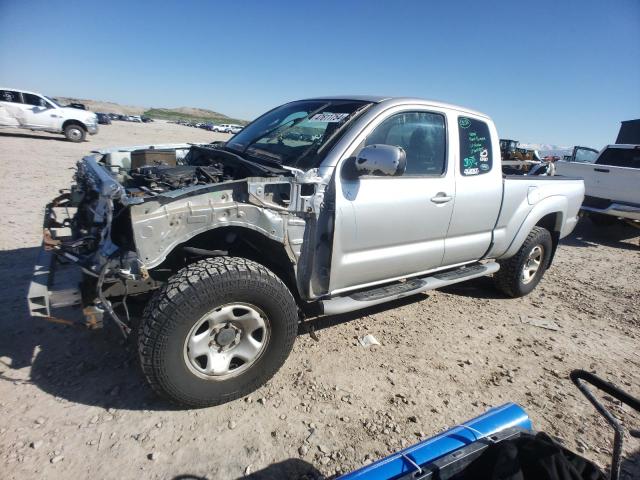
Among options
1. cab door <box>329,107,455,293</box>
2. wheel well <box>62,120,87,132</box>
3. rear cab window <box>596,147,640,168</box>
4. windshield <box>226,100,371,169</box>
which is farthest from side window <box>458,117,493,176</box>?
wheel well <box>62,120,87,132</box>

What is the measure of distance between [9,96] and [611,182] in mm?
18876

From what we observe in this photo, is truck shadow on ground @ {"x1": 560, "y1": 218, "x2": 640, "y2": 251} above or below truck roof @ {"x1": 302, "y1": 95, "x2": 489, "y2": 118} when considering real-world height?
below

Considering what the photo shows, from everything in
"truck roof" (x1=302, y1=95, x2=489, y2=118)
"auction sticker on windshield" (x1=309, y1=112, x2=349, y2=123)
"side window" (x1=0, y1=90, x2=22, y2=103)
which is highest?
"truck roof" (x1=302, y1=95, x2=489, y2=118)

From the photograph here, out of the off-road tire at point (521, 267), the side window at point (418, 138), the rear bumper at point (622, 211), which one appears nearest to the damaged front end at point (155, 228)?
the side window at point (418, 138)

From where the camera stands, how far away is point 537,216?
14.2 ft

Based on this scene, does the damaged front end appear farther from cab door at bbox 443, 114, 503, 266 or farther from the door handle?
cab door at bbox 443, 114, 503, 266

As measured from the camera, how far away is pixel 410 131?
3.26 meters

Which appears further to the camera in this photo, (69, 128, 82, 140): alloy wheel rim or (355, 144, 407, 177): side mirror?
(69, 128, 82, 140): alloy wheel rim

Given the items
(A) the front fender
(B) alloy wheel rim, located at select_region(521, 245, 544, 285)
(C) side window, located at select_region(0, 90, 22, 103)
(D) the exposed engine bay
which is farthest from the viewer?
(C) side window, located at select_region(0, 90, 22, 103)

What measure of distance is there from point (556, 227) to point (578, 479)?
406 cm

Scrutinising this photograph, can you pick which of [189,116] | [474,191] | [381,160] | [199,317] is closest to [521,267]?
[474,191]

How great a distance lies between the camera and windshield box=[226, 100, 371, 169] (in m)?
2.96

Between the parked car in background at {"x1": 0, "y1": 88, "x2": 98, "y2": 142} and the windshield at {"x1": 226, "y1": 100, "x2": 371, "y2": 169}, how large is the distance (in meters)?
15.6

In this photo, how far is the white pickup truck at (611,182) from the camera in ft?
24.0
